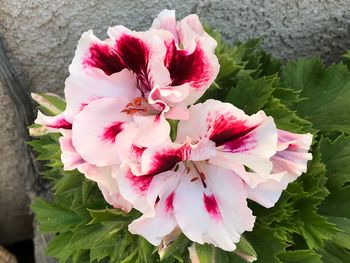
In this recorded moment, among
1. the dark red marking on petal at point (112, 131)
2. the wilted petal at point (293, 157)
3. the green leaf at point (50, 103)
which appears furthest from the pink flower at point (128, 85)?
the green leaf at point (50, 103)

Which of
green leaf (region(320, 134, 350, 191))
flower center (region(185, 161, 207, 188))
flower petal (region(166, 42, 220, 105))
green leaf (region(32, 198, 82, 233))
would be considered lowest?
→ green leaf (region(32, 198, 82, 233))

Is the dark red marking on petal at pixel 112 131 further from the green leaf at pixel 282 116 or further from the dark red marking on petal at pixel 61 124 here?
the green leaf at pixel 282 116

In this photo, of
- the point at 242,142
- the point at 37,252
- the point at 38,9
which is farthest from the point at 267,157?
the point at 37,252

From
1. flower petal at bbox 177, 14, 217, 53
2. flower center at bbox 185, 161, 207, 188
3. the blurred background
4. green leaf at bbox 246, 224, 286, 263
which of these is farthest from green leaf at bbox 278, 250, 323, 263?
the blurred background

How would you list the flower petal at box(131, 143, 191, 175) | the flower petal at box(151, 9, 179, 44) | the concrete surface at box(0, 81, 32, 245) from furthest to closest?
the concrete surface at box(0, 81, 32, 245), the flower petal at box(151, 9, 179, 44), the flower petal at box(131, 143, 191, 175)

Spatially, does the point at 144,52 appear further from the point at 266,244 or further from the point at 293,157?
the point at 266,244

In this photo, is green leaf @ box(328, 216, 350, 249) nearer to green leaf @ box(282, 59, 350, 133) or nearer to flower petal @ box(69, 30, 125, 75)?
green leaf @ box(282, 59, 350, 133)

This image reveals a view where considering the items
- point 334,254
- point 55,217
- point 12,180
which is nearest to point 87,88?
point 55,217

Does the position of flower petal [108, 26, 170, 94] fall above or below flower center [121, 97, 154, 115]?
above
